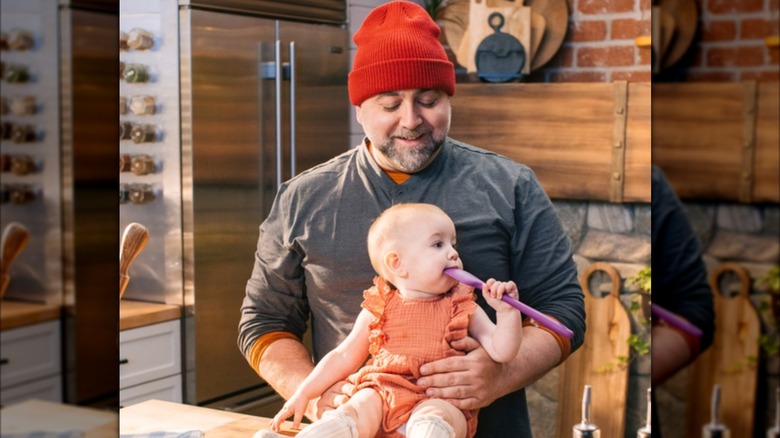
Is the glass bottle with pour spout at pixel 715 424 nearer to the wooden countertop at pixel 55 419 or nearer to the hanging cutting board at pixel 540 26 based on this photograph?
the hanging cutting board at pixel 540 26

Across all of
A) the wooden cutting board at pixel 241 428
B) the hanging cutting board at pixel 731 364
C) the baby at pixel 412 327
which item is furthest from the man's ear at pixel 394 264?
the hanging cutting board at pixel 731 364

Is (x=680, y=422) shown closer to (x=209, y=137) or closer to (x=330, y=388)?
(x=330, y=388)

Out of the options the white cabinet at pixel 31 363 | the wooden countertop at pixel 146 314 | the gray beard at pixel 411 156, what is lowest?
the white cabinet at pixel 31 363

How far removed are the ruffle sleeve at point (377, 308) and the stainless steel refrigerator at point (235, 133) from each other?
0.26 metres

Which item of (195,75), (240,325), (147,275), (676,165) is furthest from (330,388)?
(676,165)

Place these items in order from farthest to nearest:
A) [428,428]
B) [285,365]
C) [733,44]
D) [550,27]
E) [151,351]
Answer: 1. [151,351]
2. [285,365]
3. [550,27]
4. [428,428]
5. [733,44]

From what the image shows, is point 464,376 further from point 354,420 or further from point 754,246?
point 754,246

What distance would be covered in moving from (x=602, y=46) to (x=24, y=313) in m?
0.99

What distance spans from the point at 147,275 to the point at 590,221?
0.80 m

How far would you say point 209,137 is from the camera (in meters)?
1.66

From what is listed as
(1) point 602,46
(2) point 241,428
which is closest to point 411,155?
(1) point 602,46

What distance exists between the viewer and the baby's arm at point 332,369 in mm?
1500

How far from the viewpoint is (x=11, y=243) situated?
1.46 m

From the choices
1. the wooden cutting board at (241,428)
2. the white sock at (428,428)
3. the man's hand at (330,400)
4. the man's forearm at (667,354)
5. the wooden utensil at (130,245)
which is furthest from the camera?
the wooden utensil at (130,245)
